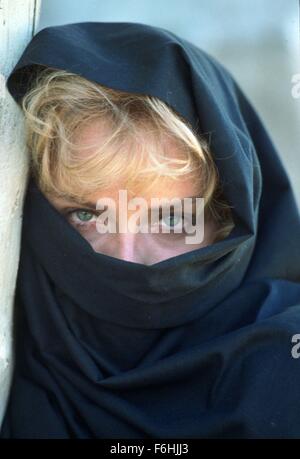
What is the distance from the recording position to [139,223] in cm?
146

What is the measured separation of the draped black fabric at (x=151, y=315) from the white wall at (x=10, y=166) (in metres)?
0.04

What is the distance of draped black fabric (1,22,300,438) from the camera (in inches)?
53.2

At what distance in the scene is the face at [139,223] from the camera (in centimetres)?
142

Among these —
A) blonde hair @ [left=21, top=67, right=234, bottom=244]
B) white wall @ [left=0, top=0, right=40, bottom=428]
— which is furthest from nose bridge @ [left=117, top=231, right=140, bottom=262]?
white wall @ [left=0, top=0, right=40, bottom=428]

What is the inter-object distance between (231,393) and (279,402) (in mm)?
101

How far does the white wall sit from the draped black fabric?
0.04 meters

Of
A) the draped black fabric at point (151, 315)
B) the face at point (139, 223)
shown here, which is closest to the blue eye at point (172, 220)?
Result: the face at point (139, 223)

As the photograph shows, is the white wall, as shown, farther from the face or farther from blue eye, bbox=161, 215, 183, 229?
blue eye, bbox=161, 215, 183, 229

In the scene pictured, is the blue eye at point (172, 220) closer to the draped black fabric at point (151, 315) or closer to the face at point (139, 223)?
the face at point (139, 223)

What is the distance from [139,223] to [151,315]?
0.20 m

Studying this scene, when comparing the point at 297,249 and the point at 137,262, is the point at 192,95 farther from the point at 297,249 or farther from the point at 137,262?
the point at 297,249

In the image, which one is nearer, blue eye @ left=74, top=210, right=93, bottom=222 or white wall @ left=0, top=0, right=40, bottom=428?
white wall @ left=0, top=0, right=40, bottom=428

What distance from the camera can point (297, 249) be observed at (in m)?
1.59

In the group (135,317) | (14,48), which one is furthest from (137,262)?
(14,48)
